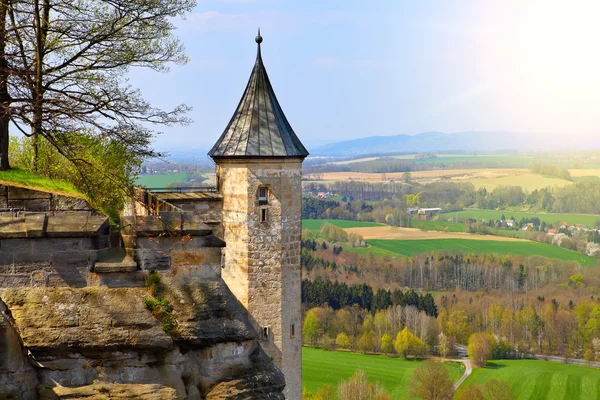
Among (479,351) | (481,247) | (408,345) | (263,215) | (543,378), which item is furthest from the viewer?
(481,247)

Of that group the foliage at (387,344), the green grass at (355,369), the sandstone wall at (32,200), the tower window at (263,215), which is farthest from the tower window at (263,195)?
the foliage at (387,344)

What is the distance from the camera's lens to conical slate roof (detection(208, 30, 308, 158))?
24.9m

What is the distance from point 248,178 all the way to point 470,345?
87.7 metres

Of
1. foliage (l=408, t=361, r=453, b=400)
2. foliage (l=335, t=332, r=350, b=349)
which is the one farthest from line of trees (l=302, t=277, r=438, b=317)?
foliage (l=408, t=361, r=453, b=400)

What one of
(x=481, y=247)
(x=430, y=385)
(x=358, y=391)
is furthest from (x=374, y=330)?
(x=481, y=247)

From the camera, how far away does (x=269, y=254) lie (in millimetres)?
24406

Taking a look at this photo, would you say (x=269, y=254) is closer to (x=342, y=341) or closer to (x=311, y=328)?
(x=311, y=328)

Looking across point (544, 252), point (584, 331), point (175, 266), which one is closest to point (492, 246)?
point (544, 252)

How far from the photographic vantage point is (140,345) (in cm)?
1217

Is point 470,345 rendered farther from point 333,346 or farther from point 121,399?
point 121,399

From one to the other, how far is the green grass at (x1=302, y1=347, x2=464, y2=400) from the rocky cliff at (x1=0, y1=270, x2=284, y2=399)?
74.8 meters

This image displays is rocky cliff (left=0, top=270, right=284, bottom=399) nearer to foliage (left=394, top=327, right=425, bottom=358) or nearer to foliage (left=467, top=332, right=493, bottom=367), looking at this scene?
foliage (left=467, top=332, right=493, bottom=367)

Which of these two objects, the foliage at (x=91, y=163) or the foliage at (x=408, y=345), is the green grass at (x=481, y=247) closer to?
the foliage at (x=408, y=345)

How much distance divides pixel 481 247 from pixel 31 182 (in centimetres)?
16915
